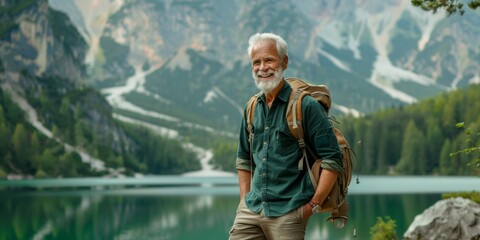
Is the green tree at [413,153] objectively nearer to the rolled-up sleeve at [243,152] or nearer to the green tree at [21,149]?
the green tree at [21,149]

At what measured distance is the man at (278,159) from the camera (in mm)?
6684

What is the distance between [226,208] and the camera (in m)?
72.1

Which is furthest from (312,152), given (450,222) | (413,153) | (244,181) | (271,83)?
Answer: (413,153)

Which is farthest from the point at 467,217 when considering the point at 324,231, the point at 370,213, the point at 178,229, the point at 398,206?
the point at 398,206

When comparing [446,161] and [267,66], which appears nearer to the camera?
[267,66]

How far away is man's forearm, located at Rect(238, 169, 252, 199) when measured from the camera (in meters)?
7.29

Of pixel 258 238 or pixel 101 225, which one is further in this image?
pixel 101 225

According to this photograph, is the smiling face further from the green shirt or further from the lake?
the lake

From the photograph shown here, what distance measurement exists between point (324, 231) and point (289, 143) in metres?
43.7

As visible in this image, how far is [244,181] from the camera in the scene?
7.36 m

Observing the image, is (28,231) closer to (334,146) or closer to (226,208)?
(226,208)

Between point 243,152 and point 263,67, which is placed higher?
point 263,67

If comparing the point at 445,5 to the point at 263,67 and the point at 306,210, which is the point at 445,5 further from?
the point at 306,210

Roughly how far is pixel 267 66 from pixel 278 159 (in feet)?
2.95
